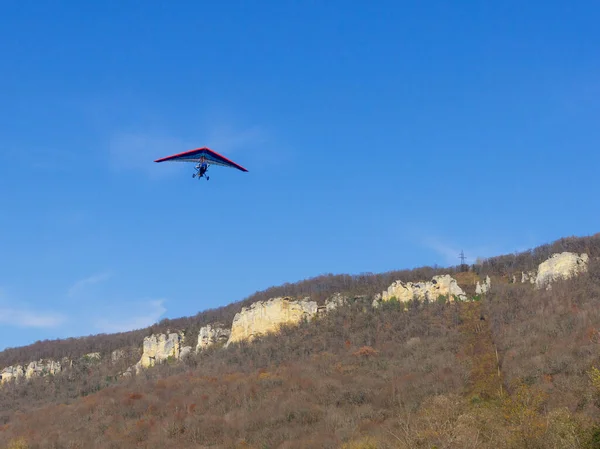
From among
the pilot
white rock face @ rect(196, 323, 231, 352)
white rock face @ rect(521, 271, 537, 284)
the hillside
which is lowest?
the hillside

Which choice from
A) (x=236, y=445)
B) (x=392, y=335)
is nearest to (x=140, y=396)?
(x=236, y=445)

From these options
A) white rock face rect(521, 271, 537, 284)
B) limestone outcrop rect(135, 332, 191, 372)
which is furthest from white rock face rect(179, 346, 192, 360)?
white rock face rect(521, 271, 537, 284)

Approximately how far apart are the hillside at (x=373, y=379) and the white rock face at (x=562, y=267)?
4.24 feet

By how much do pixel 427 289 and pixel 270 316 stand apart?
20292 mm

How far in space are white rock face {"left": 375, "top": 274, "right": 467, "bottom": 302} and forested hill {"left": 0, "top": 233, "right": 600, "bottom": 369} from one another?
304cm

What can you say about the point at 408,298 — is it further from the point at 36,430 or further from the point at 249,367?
the point at 36,430

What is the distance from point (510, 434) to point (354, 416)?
62.3ft

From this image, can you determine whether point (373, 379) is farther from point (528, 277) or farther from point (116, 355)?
point (116, 355)

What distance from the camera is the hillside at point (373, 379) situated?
3819 cm

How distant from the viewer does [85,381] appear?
9044cm

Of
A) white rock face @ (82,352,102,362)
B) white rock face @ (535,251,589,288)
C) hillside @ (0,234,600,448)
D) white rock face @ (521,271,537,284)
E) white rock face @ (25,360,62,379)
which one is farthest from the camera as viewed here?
white rock face @ (82,352,102,362)

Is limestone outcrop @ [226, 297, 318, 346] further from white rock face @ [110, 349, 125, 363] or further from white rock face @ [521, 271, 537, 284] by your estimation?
white rock face @ [521, 271, 537, 284]

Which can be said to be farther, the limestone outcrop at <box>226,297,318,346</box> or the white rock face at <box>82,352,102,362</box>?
the white rock face at <box>82,352,102,362</box>

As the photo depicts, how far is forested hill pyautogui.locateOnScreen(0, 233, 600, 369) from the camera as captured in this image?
3492 inches
